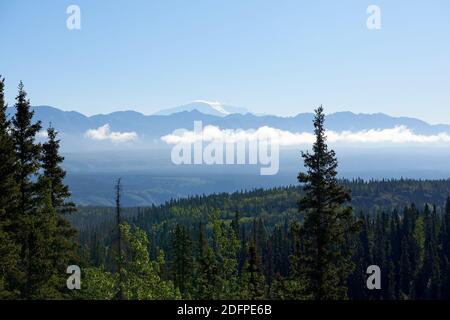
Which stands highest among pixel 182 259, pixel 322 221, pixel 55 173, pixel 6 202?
pixel 55 173

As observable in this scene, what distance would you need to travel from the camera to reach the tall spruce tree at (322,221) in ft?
104

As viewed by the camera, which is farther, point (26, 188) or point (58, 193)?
point (58, 193)

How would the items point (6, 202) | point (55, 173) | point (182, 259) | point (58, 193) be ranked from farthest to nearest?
point (182, 259), point (58, 193), point (55, 173), point (6, 202)

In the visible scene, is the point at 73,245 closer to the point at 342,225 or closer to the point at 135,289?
the point at 135,289

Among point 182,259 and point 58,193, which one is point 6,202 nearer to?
point 58,193

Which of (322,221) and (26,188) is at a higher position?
(26,188)

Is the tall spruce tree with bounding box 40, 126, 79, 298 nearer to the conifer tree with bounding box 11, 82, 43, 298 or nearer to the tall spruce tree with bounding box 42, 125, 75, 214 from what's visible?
the tall spruce tree with bounding box 42, 125, 75, 214

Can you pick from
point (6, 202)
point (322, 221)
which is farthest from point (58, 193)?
point (322, 221)

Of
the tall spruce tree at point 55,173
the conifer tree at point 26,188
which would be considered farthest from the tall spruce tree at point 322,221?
the tall spruce tree at point 55,173

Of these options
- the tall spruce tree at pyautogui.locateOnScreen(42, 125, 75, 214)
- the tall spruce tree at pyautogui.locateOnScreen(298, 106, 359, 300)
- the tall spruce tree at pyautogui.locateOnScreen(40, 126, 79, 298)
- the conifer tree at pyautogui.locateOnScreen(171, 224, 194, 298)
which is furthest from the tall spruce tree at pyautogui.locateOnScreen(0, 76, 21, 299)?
the conifer tree at pyautogui.locateOnScreen(171, 224, 194, 298)

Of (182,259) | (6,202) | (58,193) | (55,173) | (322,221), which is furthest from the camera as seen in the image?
(182,259)

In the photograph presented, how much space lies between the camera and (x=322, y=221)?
3203cm
